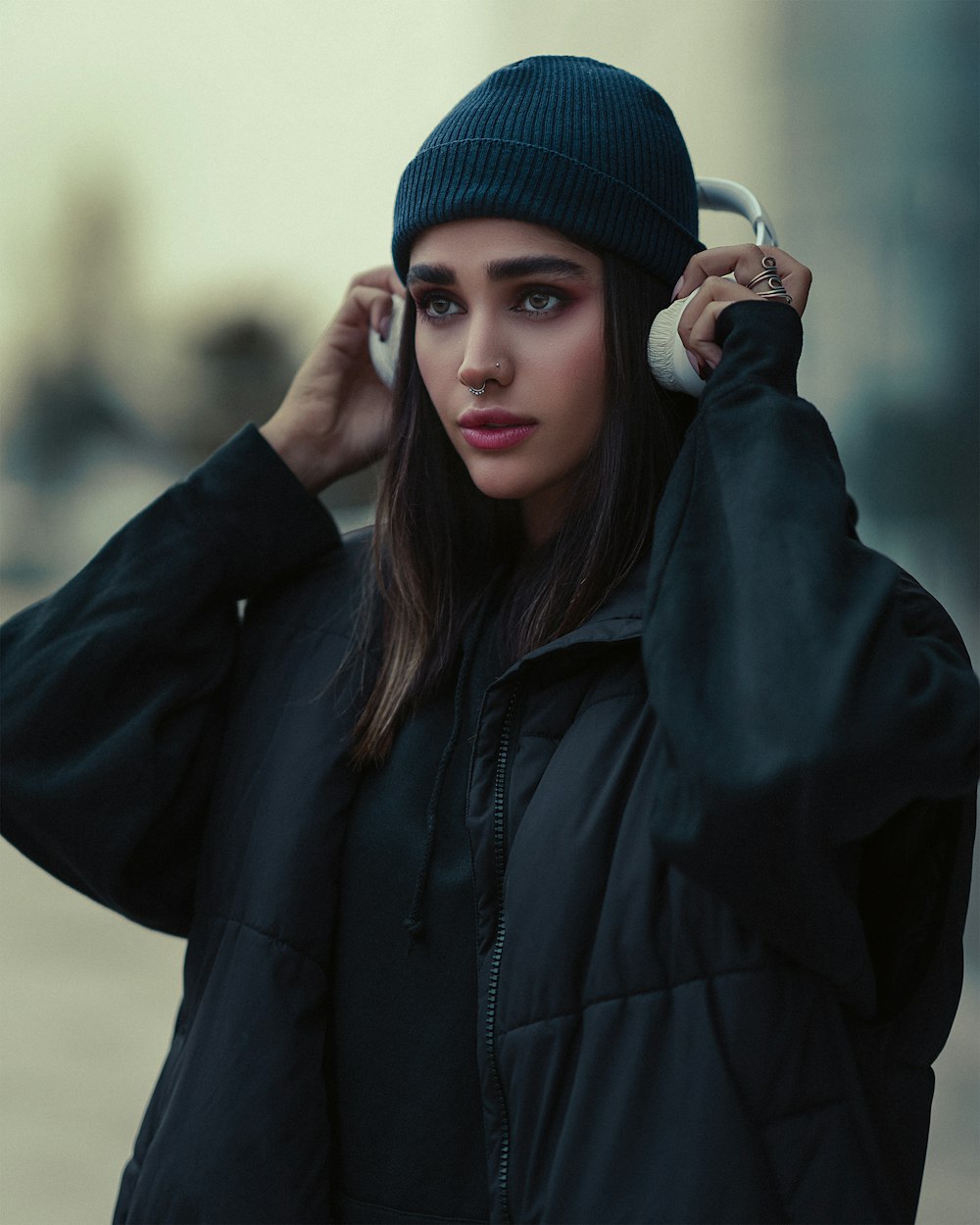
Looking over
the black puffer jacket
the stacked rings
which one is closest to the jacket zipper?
the black puffer jacket

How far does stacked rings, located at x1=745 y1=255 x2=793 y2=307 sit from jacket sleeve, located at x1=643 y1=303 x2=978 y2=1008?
0.11 m

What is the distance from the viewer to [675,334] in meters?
1.24

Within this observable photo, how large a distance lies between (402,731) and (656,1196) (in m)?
0.53

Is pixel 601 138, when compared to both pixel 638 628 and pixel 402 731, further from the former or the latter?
pixel 402 731

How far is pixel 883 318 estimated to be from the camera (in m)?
2.87

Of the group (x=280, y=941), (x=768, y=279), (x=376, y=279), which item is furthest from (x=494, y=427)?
(x=280, y=941)

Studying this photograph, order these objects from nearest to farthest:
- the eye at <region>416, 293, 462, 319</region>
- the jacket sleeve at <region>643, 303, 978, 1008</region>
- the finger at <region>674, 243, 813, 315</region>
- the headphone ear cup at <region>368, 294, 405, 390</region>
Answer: the jacket sleeve at <region>643, 303, 978, 1008</region>, the finger at <region>674, 243, 813, 315</region>, the eye at <region>416, 293, 462, 319</region>, the headphone ear cup at <region>368, 294, 405, 390</region>

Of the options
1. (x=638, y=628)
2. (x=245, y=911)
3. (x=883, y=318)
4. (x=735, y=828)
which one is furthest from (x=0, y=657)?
(x=883, y=318)

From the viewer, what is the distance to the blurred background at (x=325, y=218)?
2.82 metres

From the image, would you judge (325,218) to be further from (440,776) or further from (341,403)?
(440,776)

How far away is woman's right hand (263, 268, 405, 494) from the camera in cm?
161

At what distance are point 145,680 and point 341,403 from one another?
439 mm

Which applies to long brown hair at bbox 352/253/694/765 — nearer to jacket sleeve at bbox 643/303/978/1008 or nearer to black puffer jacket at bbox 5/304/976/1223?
black puffer jacket at bbox 5/304/976/1223

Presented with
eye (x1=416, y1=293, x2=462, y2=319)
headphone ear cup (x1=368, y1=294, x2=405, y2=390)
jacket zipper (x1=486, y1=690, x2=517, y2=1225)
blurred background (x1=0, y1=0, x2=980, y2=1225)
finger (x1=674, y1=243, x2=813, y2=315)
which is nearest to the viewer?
jacket zipper (x1=486, y1=690, x2=517, y2=1225)
